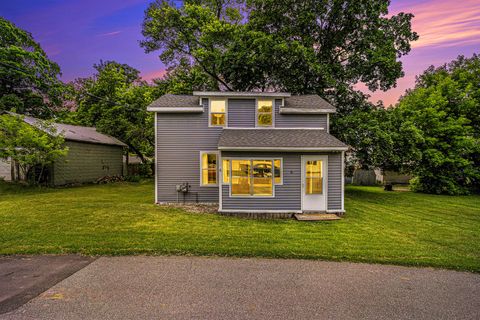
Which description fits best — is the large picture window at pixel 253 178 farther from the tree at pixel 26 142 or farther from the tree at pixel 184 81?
the tree at pixel 184 81

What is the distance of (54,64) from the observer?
91.1 ft

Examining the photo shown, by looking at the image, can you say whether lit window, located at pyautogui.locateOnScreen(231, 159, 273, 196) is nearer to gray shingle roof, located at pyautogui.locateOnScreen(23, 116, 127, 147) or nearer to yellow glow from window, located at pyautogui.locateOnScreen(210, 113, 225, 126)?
yellow glow from window, located at pyautogui.locateOnScreen(210, 113, 225, 126)

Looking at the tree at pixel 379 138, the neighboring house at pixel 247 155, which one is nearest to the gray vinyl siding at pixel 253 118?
the neighboring house at pixel 247 155

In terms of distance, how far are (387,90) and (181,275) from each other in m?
19.3

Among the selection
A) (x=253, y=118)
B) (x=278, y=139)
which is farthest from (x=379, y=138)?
(x=253, y=118)

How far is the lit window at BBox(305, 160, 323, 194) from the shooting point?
10148mm

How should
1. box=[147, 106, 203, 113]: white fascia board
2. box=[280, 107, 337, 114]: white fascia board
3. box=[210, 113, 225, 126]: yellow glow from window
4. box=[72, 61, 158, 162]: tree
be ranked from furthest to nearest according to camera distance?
box=[72, 61, 158, 162]: tree → box=[210, 113, 225, 126]: yellow glow from window → box=[280, 107, 337, 114]: white fascia board → box=[147, 106, 203, 113]: white fascia board

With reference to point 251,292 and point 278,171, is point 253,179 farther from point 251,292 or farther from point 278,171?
point 251,292

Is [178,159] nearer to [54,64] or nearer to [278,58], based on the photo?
[278,58]

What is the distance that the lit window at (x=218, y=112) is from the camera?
12258 mm

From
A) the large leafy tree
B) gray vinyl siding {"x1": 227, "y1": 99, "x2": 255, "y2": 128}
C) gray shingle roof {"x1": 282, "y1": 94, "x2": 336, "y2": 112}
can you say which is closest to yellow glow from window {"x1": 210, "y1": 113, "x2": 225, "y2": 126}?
gray vinyl siding {"x1": 227, "y1": 99, "x2": 255, "y2": 128}

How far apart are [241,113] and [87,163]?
15.4 meters

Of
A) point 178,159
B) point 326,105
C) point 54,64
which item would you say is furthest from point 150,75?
point 326,105

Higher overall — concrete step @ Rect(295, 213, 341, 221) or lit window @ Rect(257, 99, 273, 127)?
lit window @ Rect(257, 99, 273, 127)
